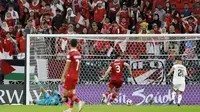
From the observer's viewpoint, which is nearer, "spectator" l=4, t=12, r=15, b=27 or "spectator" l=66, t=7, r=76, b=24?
"spectator" l=66, t=7, r=76, b=24

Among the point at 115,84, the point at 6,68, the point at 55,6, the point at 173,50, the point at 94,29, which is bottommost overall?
the point at 115,84

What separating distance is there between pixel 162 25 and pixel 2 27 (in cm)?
673

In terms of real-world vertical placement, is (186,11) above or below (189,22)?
above

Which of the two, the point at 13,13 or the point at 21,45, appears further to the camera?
the point at 13,13

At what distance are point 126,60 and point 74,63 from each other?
6827 millimetres

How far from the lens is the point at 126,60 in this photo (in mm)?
22562

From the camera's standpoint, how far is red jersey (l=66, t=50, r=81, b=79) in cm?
1570

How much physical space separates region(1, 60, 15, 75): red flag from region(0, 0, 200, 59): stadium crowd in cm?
75

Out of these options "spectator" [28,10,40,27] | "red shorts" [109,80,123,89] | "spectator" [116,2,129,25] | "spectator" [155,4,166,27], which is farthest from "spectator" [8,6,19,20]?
"red shorts" [109,80,123,89]

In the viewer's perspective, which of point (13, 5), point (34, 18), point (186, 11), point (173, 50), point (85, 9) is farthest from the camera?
point (13, 5)

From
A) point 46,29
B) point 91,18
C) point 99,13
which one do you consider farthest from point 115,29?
point 46,29

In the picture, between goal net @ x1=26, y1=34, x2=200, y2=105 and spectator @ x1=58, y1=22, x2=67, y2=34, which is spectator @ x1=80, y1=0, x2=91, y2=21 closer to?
spectator @ x1=58, y1=22, x2=67, y2=34

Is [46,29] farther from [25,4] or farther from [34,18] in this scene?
[25,4]

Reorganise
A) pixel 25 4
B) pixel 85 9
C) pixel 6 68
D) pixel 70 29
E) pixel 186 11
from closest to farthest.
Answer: pixel 6 68 → pixel 70 29 → pixel 186 11 → pixel 85 9 → pixel 25 4
